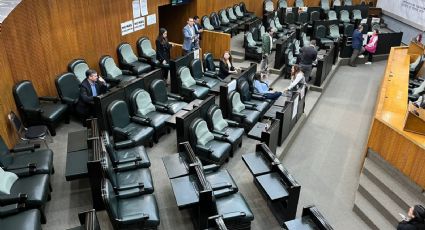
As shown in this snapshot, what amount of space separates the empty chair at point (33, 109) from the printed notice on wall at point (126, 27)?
289 cm

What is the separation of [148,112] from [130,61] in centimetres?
243

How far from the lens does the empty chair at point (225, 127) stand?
571cm

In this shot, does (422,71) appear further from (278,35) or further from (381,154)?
(381,154)

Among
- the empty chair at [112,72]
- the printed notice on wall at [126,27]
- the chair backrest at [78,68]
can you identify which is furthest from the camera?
the printed notice on wall at [126,27]

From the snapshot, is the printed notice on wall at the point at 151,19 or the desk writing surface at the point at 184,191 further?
the printed notice on wall at the point at 151,19

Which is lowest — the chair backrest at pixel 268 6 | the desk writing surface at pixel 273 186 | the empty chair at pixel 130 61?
the desk writing surface at pixel 273 186

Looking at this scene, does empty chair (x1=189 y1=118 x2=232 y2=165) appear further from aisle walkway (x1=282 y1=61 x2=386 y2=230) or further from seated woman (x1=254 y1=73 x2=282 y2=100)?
seated woman (x1=254 y1=73 x2=282 y2=100)

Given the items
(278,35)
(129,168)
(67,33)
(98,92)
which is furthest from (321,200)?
(278,35)

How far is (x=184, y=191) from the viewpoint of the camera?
14.0ft

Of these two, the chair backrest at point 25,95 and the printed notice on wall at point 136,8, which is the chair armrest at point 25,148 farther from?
the printed notice on wall at point 136,8

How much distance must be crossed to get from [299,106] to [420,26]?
8210 mm

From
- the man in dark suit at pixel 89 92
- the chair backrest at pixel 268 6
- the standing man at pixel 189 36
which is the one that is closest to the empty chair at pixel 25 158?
the man in dark suit at pixel 89 92

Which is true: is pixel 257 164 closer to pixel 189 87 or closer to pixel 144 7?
pixel 189 87

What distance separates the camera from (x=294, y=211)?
14.6 feet
